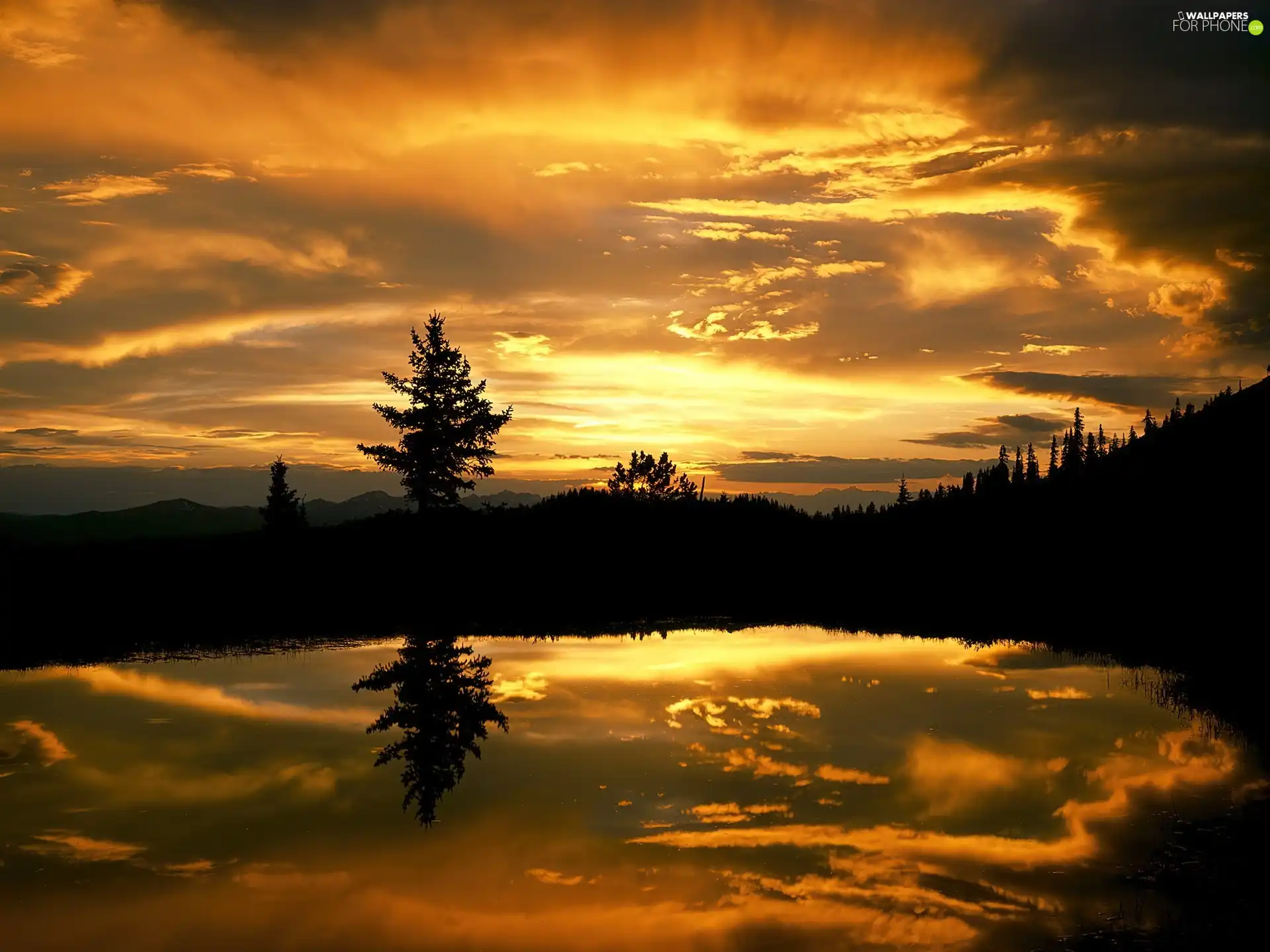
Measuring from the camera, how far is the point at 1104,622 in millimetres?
42625

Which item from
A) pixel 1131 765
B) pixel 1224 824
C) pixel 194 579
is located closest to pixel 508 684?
pixel 1131 765

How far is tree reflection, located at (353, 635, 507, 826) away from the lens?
718 inches

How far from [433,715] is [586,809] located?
845cm

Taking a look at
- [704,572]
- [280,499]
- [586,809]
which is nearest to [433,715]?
[586,809]

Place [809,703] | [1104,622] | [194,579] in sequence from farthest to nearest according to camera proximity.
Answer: [194,579] < [1104,622] < [809,703]

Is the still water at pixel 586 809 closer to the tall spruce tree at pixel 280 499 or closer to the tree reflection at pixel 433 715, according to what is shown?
the tree reflection at pixel 433 715

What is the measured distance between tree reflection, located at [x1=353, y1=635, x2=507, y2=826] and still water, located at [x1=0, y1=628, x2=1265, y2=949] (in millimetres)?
124

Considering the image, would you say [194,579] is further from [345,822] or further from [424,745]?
[345,822]

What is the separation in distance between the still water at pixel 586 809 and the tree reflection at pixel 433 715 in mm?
124

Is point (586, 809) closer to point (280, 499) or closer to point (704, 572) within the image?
point (704, 572)

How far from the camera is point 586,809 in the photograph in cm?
1634

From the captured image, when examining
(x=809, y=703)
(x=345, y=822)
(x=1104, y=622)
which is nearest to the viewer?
(x=345, y=822)

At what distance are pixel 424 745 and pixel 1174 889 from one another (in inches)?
581

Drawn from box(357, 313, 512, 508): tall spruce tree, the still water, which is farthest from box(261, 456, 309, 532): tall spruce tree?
the still water
